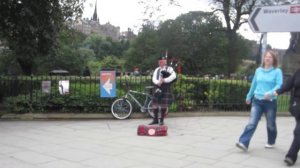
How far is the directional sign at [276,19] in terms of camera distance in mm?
6934

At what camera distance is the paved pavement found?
19.7 ft

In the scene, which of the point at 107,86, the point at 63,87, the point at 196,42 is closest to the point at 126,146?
the point at 107,86

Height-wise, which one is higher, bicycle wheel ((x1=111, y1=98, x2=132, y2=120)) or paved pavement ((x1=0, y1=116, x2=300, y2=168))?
bicycle wheel ((x1=111, y1=98, x2=132, y2=120))

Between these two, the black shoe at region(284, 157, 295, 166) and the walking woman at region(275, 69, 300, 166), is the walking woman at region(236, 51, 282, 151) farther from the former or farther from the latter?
the black shoe at region(284, 157, 295, 166)

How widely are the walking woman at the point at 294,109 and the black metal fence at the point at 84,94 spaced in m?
5.52

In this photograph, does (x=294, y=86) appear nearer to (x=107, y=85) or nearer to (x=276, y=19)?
(x=276, y=19)

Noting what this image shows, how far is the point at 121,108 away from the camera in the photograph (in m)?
Result: 10.7

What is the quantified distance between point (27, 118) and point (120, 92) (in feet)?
8.47

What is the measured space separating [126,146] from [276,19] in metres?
3.53

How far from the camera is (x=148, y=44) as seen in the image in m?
64.6

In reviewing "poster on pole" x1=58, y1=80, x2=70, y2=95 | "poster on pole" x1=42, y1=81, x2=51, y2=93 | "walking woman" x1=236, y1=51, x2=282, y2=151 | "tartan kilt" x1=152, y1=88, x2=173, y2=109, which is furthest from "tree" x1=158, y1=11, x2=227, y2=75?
"walking woman" x1=236, y1=51, x2=282, y2=151

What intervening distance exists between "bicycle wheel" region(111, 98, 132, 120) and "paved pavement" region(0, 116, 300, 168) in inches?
18.4

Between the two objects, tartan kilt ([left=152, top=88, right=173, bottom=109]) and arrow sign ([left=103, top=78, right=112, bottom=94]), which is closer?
tartan kilt ([left=152, top=88, right=173, bottom=109])

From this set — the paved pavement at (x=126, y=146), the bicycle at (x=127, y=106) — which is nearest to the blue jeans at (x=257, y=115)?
the paved pavement at (x=126, y=146)
